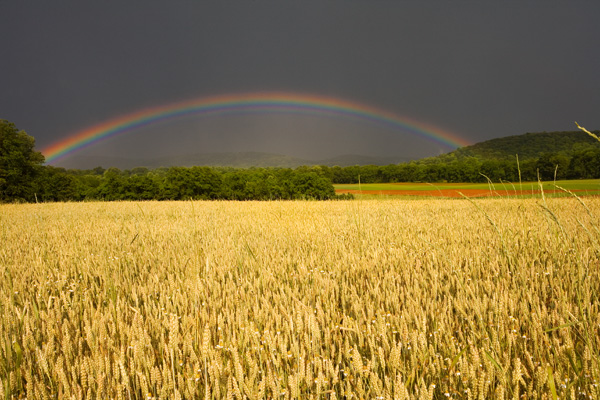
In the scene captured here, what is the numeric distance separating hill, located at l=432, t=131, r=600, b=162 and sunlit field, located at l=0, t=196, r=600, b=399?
68.1 meters

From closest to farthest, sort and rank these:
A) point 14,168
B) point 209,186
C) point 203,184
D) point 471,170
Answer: point 203,184, point 209,186, point 14,168, point 471,170

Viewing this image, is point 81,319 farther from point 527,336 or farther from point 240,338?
point 527,336

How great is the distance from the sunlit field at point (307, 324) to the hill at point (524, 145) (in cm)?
6806

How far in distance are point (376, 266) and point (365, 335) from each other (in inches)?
53.8

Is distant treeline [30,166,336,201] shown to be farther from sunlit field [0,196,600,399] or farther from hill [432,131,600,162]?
hill [432,131,600,162]

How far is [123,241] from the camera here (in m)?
4.71

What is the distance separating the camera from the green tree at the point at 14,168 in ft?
102

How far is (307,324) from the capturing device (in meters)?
1.80

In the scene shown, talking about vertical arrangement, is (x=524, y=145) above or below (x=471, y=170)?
above

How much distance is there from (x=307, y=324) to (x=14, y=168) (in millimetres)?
40291

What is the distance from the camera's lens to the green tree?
31.0m

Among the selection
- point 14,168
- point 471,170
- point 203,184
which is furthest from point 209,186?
point 471,170

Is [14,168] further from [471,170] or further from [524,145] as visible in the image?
[524,145]

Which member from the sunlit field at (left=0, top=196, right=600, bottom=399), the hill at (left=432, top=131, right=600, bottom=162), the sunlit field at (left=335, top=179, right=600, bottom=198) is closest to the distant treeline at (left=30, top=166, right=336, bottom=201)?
the sunlit field at (left=335, top=179, right=600, bottom=198)
